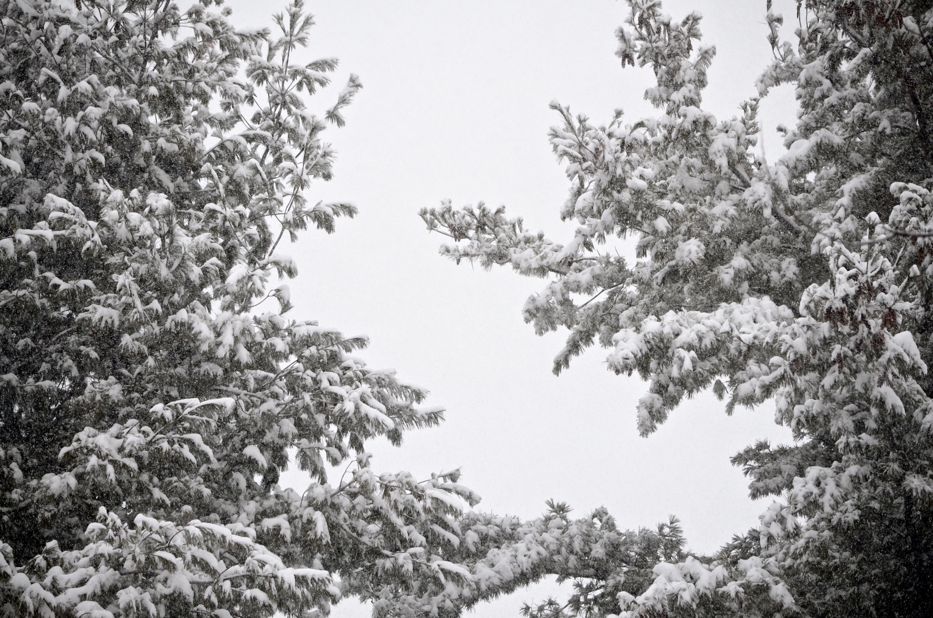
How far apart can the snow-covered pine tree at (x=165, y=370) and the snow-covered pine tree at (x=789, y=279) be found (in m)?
2.64

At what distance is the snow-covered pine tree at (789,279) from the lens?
16.5 ft

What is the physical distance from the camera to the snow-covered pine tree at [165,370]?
494cm

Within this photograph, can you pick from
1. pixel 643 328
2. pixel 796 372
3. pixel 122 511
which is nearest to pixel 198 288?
pixel 122 511

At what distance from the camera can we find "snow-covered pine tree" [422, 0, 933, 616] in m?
5.03

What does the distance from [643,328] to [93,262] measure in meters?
6.37

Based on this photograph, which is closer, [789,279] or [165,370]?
[165,370]

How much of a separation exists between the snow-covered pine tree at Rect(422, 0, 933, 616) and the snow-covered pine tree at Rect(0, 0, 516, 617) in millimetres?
2640

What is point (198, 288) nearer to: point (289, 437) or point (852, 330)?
point (289, 437)

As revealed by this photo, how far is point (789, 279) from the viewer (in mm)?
6969

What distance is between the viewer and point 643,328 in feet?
20.2

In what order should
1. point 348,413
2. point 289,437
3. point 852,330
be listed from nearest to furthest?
1. point 852,330
2. point 348,413
3. point 289,437

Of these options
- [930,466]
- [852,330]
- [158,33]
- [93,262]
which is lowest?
[930,466]

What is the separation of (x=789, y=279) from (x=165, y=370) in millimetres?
7288

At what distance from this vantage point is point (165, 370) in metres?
6.36
